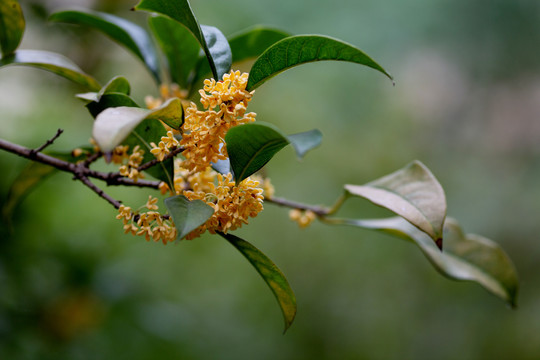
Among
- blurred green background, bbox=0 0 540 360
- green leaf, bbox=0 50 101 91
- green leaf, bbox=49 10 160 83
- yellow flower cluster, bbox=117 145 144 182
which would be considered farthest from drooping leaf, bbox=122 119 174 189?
blurred green background, bbox=0 0 540 360

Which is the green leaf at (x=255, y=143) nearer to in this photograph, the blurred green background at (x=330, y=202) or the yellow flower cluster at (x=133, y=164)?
the yellow flower cluster at (x=133, y=164)

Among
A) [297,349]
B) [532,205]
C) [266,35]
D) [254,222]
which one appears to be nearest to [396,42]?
[532,205]

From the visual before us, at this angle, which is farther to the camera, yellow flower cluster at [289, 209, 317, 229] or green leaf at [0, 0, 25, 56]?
yellow flower cluster at [289, 209, 317, 229]

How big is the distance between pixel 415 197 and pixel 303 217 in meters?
0.24

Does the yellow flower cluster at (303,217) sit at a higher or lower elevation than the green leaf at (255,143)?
lower

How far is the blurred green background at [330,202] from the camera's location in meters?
1.33

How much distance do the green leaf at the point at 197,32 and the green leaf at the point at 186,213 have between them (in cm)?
15

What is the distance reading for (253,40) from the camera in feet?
2.44

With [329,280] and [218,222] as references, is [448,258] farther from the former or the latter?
[329,280]

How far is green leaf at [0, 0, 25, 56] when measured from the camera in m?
0.62

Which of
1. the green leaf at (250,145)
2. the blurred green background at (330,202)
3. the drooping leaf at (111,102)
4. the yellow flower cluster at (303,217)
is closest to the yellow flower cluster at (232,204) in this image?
the green leaf at (250,145)

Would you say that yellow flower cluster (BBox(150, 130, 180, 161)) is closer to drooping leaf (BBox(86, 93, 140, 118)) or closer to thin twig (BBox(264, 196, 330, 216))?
drooping leaf (BBox(86, 93, 140, 118))

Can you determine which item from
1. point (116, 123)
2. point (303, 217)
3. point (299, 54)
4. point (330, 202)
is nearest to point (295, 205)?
point (303, 217)

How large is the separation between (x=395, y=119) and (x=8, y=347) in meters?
2.21
